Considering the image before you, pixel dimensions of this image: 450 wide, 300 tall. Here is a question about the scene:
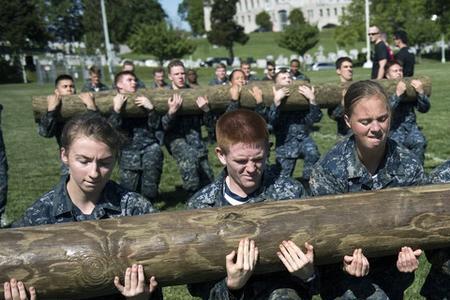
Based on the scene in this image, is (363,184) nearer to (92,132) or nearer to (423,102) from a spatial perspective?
(92,132)

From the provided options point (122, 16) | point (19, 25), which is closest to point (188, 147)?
point (19, 25)

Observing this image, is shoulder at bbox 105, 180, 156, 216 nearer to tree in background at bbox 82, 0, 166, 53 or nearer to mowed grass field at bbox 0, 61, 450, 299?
mowed grass field at bbox 0, 61, 450, 299

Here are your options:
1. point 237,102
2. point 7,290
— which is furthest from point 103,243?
point 237,102

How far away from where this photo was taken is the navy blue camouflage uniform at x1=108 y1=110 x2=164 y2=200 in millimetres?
7469

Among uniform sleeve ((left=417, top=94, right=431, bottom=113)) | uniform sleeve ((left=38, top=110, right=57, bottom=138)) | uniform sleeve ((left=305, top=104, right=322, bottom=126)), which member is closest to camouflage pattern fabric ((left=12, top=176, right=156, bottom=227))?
uniform sleeve ((left=38, top=110, right=57, bottom=138))

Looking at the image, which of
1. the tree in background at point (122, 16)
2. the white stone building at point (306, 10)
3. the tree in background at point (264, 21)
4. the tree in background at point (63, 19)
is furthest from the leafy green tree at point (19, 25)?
the tree in background at point (264, 21)

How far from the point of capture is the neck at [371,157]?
3610 millimetres

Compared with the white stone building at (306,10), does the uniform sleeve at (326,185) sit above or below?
below

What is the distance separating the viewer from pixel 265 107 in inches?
300

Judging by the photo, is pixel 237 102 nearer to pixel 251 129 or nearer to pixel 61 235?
pixel 251 129

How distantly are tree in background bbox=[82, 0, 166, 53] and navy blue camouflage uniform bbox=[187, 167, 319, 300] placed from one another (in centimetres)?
6265

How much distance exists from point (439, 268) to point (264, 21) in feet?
420

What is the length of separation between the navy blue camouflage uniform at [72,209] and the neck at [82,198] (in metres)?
0.02

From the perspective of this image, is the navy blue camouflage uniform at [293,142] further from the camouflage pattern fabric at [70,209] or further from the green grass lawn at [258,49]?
the green grass lawn at [258,49]
